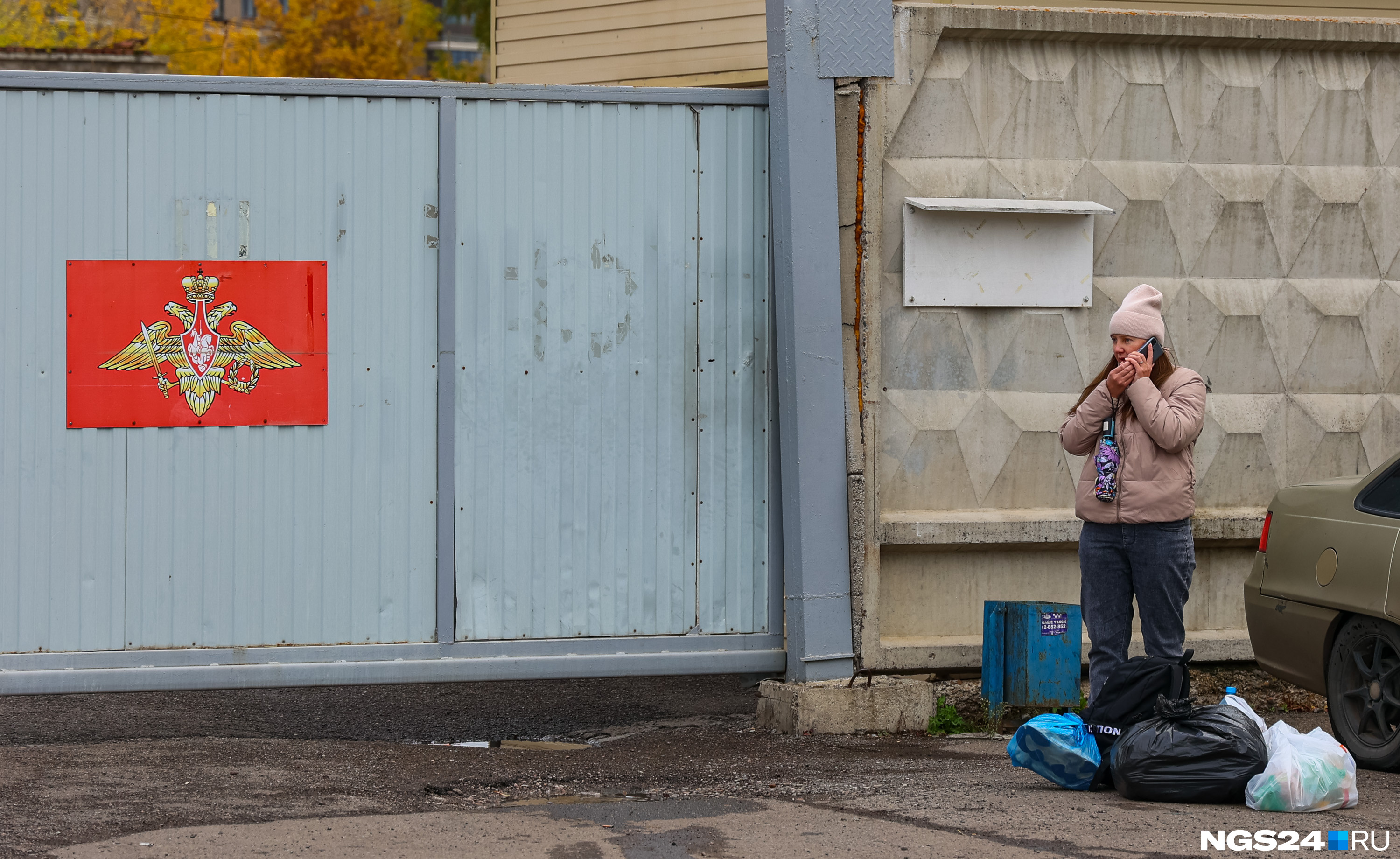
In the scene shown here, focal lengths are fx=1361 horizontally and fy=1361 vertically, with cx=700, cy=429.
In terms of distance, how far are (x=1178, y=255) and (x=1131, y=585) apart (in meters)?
1.98

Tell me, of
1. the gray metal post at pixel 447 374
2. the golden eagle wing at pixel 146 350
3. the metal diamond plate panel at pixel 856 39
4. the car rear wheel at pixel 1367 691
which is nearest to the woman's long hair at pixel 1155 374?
the car rear wheel at pixel 1367 691

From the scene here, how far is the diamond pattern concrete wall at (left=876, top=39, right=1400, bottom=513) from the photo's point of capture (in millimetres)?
6609

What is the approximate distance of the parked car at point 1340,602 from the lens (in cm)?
545

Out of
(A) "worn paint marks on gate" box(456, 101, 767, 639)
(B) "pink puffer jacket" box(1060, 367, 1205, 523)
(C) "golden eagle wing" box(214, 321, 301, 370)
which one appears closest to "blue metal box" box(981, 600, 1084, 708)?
(B) "pink puffer jacket" box(1060, 367, 1205, 523)

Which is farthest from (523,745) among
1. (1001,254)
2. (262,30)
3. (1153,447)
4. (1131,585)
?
(262,30)

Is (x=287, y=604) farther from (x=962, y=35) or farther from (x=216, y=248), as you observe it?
(x=962, y=35)

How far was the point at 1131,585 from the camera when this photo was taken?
569cm

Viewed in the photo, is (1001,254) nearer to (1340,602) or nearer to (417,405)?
(1340,602)

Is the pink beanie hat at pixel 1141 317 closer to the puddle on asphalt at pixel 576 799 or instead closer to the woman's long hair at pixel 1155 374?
the woman's long hair at pixel 1155 374

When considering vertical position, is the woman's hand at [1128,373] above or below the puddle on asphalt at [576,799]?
above

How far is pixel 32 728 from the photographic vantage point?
6520 millimetres

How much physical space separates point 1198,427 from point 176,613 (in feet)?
14.4

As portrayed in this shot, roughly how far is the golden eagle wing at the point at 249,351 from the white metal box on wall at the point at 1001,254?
2913 millimetres

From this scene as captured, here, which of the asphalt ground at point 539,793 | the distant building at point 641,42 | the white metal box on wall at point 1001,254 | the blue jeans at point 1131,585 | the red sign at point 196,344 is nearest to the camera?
the asphalt ground at point 539,793
